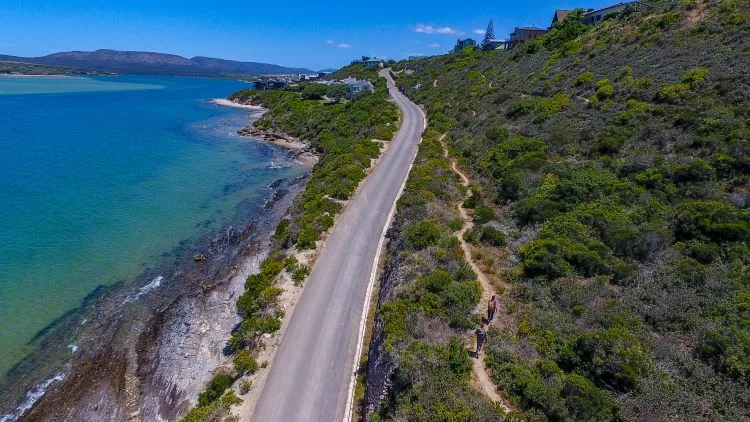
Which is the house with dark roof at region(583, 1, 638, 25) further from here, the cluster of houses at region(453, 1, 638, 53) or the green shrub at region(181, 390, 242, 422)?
the green shrub at region(181, 390, 242, 422)

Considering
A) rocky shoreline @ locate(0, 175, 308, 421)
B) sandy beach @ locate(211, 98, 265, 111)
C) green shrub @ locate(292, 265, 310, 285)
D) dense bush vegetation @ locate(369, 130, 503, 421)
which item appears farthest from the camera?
sandy beach @ locate(211, 98, 265, 111)

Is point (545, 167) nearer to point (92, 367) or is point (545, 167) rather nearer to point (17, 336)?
point (92, 367)

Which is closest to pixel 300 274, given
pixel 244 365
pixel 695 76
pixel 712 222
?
pixel 244 365

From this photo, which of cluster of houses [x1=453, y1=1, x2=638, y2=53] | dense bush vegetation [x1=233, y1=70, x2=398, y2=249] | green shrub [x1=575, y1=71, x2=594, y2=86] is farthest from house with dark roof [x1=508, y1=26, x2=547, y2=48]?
green shrub [x1=575, y1=71, x2=594, y2=86]

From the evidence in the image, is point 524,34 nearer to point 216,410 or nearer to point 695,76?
point 695,76

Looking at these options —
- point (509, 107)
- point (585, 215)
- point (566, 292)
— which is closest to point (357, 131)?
point (509, 107)

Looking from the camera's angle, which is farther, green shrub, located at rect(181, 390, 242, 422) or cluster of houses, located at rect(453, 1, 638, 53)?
cluster of houses, located at rect(453, 1, 638, 53)
